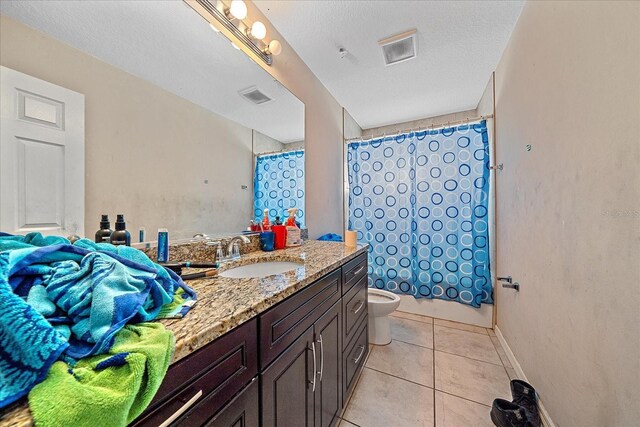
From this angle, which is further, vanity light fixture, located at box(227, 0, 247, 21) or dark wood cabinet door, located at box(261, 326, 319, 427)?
vanity light fixture, located at box(227, 0, 247, 21)

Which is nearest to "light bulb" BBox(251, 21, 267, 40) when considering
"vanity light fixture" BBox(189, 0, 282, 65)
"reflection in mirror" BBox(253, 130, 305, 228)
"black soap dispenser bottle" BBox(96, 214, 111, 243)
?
"vanity light fixture" BBox(189, 0, 282, 65)

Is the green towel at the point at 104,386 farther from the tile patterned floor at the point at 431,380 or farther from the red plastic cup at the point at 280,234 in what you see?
the tile patterned floor at the point at 431,380

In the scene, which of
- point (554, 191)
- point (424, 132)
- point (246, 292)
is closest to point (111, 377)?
point (246, 292)

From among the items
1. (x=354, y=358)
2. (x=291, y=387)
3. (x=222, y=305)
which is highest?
(x=222, y=305)

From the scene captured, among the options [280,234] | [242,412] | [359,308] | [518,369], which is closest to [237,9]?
[280,234]

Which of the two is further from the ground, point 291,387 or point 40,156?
point 40,156

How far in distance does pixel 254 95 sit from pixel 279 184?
57 cm

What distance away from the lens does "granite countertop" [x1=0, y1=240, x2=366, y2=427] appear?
427mm

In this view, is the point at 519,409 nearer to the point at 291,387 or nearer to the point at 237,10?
the point at 291,387

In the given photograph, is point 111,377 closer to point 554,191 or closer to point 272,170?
point 272,170

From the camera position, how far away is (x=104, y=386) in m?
0.31

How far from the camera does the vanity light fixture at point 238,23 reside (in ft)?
3.88

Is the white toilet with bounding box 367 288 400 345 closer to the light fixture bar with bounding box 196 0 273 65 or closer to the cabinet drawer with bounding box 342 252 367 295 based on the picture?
the cabinet drawer with bounding box 342 252 367 295

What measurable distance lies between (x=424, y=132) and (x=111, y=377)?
8.65ft
